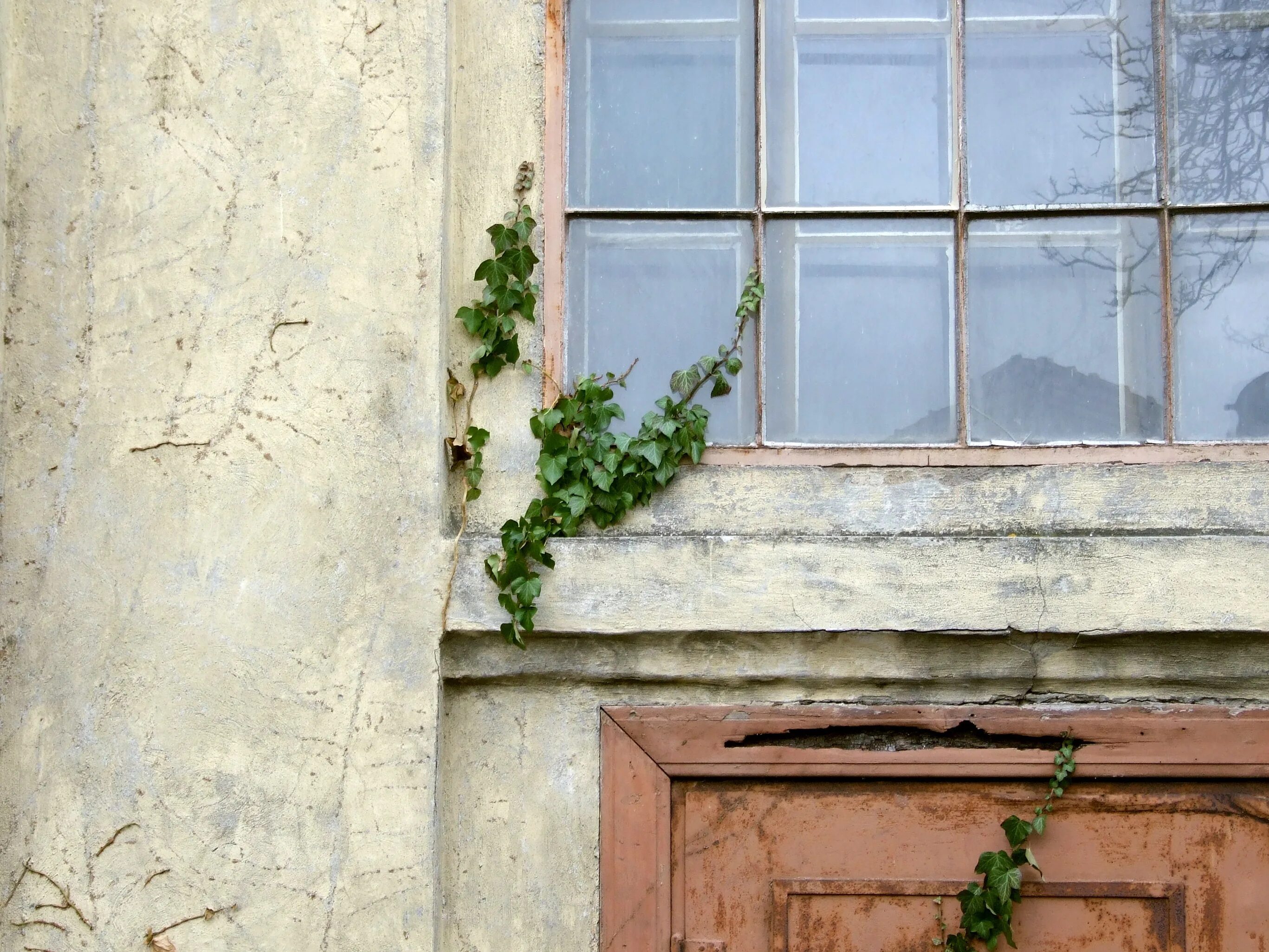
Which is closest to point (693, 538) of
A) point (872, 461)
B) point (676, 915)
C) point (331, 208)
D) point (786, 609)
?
point (786, 609)

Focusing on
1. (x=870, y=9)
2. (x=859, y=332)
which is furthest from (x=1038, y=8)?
(x=859, y=332)

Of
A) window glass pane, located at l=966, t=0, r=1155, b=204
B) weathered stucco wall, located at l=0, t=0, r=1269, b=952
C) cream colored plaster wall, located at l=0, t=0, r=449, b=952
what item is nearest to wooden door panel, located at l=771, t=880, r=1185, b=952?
→ weathered stucco wall, located at l=0, t=0, r=1269, b=952

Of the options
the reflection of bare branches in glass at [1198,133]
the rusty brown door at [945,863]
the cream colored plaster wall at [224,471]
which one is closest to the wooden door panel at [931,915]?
the rusty brown door at [945,863]

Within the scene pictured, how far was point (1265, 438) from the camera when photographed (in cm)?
257

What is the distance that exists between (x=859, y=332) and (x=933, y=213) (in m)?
0.32

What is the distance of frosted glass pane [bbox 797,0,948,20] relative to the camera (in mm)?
2693

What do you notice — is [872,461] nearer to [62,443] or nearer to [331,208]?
[331,208]

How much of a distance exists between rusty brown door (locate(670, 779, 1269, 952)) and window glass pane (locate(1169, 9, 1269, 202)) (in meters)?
1.33

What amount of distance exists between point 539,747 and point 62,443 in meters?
1.20

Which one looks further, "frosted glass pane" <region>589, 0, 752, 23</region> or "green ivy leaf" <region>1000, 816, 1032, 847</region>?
"frosted glass pane" <region>589, 0, 752, 23</region>

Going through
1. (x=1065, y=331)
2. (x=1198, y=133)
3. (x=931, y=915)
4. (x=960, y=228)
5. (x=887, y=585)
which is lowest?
(x=931, y=915)

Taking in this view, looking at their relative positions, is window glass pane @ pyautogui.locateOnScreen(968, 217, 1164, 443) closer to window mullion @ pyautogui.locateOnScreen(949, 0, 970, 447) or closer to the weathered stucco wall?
window mullion @ pyautogui.locateOnScreen(949, 0, 970, 447)

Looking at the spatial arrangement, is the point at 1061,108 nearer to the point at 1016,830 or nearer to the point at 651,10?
the point at 651,10

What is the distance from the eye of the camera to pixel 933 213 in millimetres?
2641
